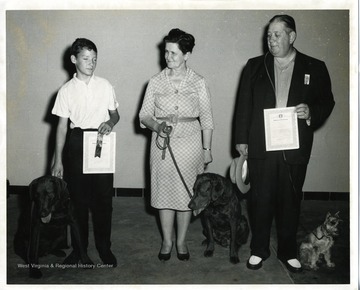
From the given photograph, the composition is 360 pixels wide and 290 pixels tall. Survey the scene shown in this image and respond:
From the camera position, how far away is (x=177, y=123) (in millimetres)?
3289

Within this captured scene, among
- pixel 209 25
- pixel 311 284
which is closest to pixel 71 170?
pixel 311 284

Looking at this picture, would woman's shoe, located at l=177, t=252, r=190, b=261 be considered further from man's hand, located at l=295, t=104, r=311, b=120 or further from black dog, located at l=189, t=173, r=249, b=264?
man's hand, located at l=295, t=104, r=311, b=120

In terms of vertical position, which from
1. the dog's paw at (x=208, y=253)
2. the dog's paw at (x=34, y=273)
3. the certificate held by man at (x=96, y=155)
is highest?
the certificate held by man at (x=96, y=155)

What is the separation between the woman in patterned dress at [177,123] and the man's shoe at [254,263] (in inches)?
24.7

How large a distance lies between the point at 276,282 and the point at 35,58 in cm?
362

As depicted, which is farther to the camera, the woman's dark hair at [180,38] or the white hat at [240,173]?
the white hat at [240,173]

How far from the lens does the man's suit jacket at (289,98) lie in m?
3.11

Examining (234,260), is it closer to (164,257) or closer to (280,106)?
(164,257)

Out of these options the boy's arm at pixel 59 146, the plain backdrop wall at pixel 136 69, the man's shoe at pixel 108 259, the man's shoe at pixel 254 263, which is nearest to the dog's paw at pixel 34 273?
the man's shoe at pixel 108 259

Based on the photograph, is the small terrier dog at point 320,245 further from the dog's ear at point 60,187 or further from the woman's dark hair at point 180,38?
the dog's ear at point 60,187

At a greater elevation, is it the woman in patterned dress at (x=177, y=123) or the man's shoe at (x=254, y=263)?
the woman in patterned dress at (x=177, y=123)

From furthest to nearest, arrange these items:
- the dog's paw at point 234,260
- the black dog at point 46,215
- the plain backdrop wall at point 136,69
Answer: the plain backdrop wall at point 136,69, the dog's paw at point 234,260, the black dog at point 46,215

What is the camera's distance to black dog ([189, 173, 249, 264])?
10.6 ft
